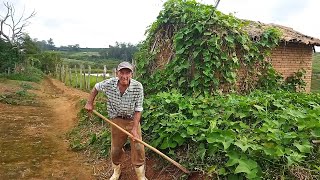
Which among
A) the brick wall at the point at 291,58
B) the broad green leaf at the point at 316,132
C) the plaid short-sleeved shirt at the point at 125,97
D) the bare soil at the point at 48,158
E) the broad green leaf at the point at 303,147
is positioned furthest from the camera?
the brick wall at the point at 291,58

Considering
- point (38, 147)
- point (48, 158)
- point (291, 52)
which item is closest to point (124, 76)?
point (48, 158)

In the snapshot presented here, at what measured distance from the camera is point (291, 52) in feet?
32.8

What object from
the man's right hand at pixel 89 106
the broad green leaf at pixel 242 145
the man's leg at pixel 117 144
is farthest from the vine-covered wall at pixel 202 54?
the broad green leaf at pixel 242 145

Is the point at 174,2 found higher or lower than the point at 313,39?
higher

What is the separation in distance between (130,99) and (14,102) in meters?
10.2

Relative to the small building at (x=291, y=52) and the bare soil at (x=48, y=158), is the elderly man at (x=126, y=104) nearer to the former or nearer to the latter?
the bare soil at (x=48, y=158)

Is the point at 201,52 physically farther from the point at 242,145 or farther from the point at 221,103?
the point at 242,145

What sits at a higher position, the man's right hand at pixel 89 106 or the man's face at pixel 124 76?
the man's face at pixel 124 76

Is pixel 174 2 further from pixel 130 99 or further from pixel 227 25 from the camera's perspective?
pixel 130 99

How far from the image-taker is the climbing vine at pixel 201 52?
23.8 feet

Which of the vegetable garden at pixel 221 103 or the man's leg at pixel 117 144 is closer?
the vegetable garden at pixel 221 103

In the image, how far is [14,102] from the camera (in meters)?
12.9

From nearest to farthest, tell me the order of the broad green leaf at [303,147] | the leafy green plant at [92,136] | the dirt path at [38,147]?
the broad green leaf at [303,147] < the dirt path at [38,147] < the leafy green plant at [92,136]

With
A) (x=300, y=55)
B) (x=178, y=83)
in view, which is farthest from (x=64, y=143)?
(x=300, y=55)
